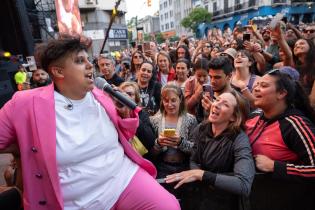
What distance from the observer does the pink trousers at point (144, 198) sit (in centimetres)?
170

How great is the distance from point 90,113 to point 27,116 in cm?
36

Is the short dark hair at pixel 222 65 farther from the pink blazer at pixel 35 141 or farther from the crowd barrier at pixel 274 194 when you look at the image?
the pink blazer at pixel 35 141

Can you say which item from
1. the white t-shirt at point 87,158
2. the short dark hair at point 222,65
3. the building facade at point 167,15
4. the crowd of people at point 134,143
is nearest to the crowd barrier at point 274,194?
the crowd of people at point 134,143

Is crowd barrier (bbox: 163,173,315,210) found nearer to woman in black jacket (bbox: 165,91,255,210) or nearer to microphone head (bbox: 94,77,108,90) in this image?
woman in black jacket (bbox: 165,91,255,210)

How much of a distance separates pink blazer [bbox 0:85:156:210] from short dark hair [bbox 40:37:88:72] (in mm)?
228

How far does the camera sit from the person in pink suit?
1574 mm

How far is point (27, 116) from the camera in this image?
5.18ft

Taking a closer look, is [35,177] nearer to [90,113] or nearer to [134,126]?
[90,113]

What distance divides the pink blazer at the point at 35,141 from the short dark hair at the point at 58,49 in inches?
9.0

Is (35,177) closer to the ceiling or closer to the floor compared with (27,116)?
closer to the floor

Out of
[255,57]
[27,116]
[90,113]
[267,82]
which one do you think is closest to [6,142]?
[27,116]

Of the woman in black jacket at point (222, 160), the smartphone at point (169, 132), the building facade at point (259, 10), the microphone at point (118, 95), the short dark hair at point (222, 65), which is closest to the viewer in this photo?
the microphone at point (118, 95)

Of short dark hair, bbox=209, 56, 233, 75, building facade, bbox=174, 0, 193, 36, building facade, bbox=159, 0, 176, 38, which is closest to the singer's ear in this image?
short dark hair, bbox=209, 56, 233, 75

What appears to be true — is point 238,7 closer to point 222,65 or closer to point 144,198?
point 222,65
